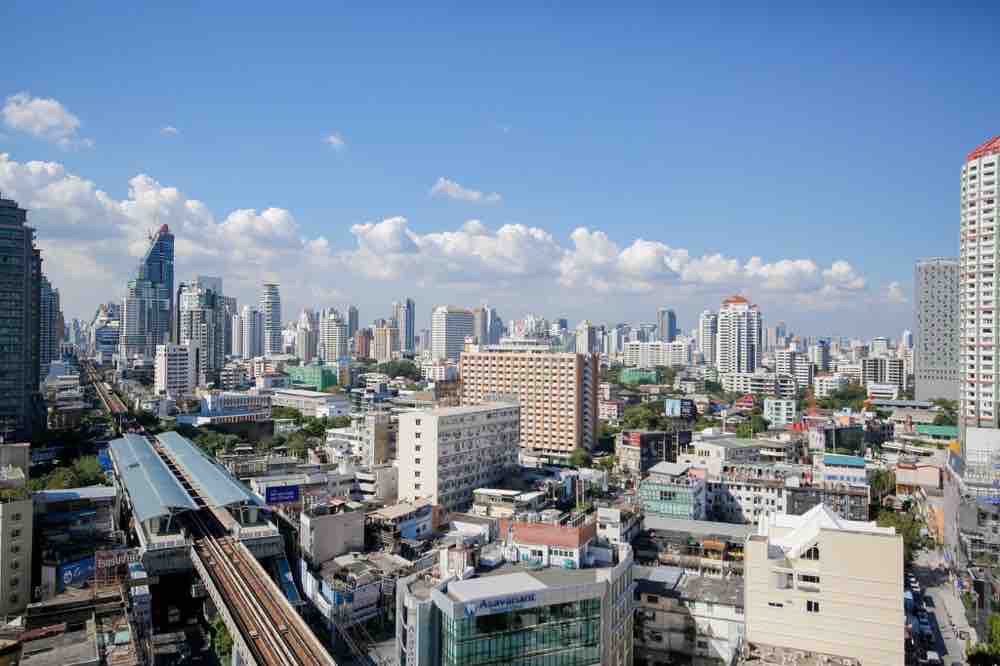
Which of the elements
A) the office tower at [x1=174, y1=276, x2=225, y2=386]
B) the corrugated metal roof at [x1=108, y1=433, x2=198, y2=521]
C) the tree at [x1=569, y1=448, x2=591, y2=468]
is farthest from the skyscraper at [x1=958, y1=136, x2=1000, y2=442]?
the office tower at [x1=174, y1=276, x2=225, y2=386]

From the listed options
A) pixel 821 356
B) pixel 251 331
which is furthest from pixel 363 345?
pixel 821 356

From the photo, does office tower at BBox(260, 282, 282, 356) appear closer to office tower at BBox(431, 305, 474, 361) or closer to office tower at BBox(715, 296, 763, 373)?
office tower at BBox(431, 305, 474, 361)

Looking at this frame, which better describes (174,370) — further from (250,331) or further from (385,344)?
(250,331)

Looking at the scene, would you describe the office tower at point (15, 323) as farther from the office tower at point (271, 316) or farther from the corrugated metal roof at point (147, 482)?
the office tower at point (271, 316)

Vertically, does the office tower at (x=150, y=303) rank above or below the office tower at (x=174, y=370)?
above

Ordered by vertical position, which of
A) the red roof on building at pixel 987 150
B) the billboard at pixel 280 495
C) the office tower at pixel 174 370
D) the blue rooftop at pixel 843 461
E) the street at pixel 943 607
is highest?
the red roof on building at pixel 987 150

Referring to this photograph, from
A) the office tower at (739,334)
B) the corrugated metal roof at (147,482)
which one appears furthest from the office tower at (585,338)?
the corrugated metal roof at (147,482)
